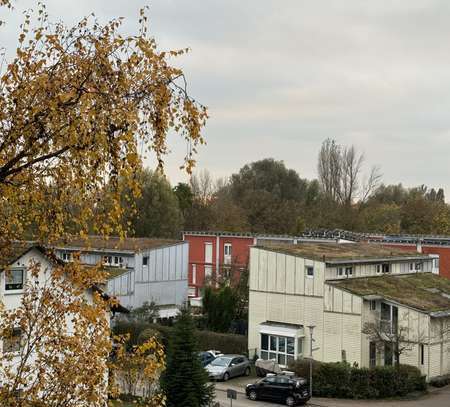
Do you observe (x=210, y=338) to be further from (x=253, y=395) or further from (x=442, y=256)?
(x=442, y=256)

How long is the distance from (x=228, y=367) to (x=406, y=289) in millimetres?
11032

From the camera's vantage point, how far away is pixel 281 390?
30.3m

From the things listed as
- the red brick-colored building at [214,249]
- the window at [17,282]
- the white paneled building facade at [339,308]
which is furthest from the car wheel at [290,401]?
the red brick-colored building at [214,249]

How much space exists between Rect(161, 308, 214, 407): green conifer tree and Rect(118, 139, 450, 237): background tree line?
40.4 meters

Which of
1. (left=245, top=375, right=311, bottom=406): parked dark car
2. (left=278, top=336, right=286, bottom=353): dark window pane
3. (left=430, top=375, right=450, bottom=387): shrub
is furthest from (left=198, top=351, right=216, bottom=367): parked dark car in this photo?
(left=430, top=375, right=450, bottom=387): shrub

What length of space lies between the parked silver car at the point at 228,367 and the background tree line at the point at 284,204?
32.0m

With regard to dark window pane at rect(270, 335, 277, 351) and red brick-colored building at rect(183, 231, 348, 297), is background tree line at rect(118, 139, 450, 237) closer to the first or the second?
red brick-colored building at rect(183, 231, 348, 297)

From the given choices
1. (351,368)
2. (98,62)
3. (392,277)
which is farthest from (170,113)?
(392,277)

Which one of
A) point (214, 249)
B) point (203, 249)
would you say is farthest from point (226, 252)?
point (203, 249)

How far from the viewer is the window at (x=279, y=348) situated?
118ft

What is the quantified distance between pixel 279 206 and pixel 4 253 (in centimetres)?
7091

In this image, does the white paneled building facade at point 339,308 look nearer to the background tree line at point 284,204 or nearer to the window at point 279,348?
the window at point 279,348

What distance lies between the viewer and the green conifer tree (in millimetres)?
25453

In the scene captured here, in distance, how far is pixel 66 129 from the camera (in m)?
6.98
